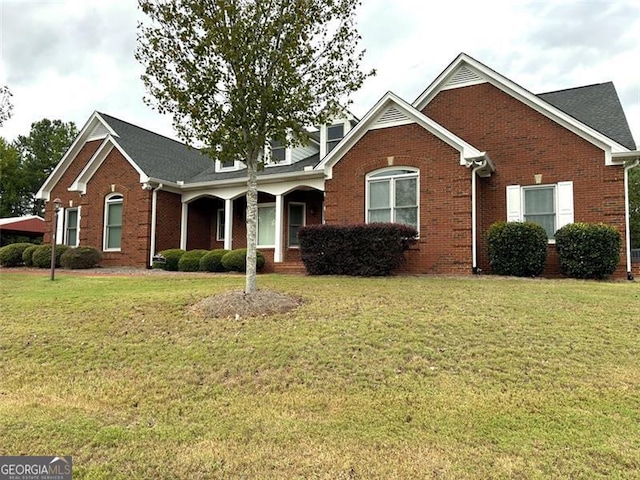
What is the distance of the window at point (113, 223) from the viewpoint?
18.6 meters

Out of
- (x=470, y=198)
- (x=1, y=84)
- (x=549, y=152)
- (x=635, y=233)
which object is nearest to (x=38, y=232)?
(x=1, y=84)

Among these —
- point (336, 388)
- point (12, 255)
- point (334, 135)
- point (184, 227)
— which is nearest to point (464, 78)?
point (334, 135)

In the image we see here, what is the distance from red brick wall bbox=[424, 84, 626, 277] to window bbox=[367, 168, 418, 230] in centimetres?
222

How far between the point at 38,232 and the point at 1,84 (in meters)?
12.2

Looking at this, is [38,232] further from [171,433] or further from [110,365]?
[171,433]

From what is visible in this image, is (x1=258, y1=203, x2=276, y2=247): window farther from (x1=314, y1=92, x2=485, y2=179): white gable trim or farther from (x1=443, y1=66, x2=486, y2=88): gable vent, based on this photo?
(x1=443, y1=66, x2=486, y2=88): gable vent

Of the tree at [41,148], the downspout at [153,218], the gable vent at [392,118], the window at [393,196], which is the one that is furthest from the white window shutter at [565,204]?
the tree at [41,148]

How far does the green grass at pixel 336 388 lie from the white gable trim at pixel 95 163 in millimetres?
11608

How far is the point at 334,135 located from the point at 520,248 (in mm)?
8525

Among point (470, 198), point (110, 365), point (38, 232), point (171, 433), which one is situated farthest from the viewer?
point (38, 232)

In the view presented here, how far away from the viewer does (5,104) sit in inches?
741

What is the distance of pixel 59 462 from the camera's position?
134 inches

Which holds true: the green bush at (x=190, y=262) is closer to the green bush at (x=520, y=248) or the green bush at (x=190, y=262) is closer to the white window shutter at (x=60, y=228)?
the white window shutter at (x=60, y=228)

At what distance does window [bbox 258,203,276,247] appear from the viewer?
18297mm
